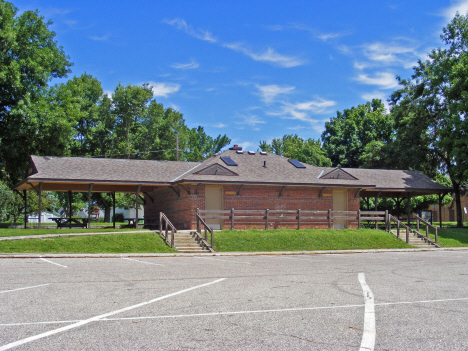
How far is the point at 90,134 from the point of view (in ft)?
169

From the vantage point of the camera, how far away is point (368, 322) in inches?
266

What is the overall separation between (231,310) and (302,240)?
1820 cm

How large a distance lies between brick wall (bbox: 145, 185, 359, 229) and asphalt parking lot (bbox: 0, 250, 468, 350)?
14.3 metres

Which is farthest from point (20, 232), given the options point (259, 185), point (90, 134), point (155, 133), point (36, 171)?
point (155, 133)

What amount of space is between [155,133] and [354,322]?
5156cm

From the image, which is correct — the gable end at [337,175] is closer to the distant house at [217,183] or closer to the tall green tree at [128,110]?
the distant house at [217,183]

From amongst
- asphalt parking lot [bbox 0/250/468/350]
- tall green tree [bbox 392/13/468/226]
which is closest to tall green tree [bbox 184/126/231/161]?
tall green tree [bbox 392/13/468/226]

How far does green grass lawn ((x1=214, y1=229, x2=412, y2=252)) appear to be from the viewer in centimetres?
2377

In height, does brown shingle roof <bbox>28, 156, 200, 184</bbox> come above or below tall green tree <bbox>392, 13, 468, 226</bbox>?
below

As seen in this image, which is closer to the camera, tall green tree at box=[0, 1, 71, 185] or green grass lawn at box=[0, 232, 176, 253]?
green grass lawn at box=[0, 232, 176, 253]

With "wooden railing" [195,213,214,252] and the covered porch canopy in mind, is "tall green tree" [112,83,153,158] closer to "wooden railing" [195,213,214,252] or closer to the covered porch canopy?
the covered porch canopy

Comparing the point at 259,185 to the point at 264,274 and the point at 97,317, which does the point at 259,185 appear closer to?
the point at 264,274

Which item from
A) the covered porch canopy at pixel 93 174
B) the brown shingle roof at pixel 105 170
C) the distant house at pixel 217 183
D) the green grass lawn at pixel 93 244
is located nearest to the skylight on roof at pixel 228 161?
the distant house at pixel 217 183

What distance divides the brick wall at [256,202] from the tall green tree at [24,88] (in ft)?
34.7
